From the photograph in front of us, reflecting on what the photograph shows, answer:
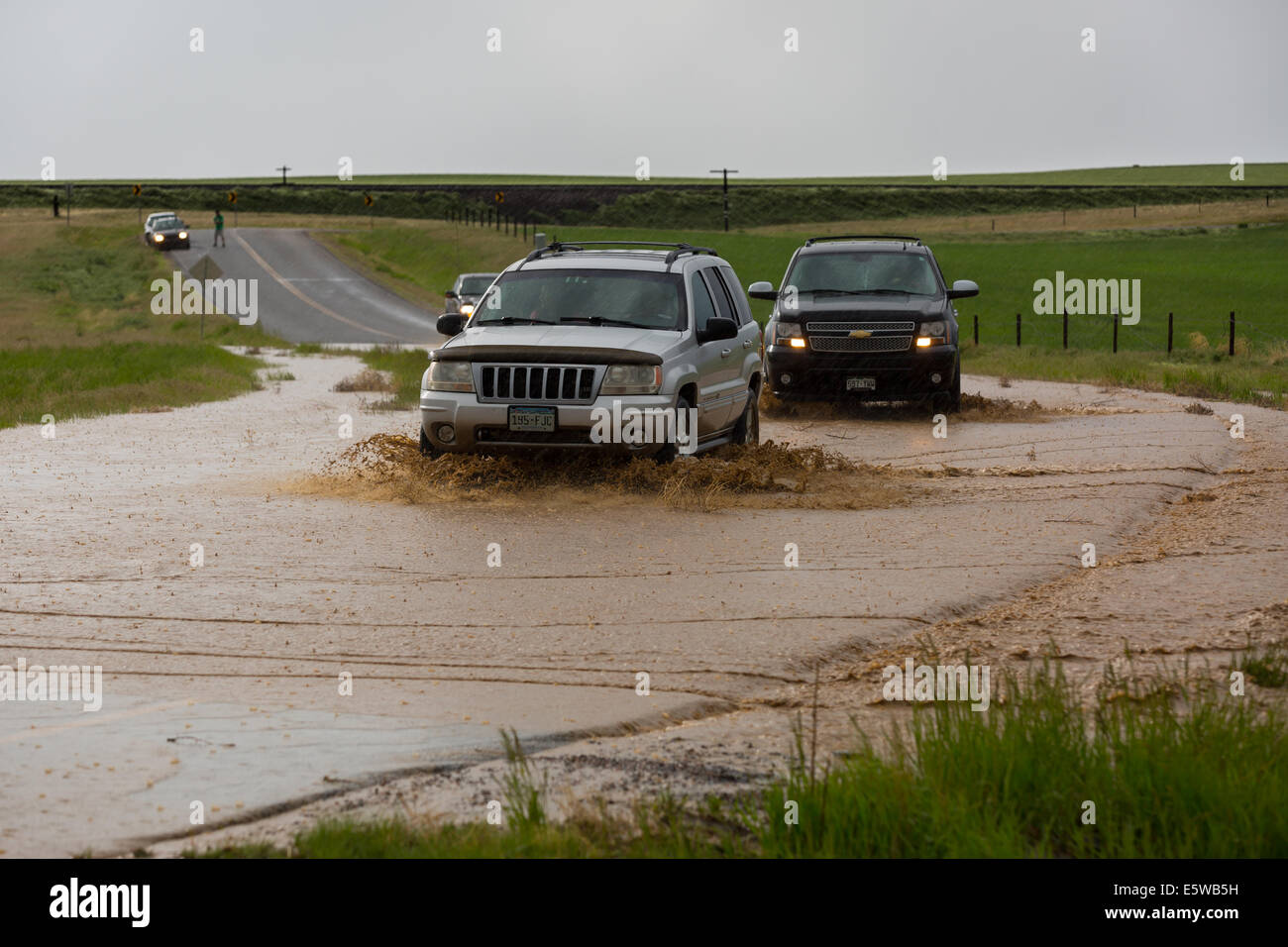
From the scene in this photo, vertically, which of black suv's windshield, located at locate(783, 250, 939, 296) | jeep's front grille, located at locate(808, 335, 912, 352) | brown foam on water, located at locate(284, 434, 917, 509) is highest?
black suv's windshield, located at locate(783, 250, 939, 296)

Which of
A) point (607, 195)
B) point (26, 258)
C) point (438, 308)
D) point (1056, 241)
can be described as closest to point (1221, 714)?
point (438, 308)

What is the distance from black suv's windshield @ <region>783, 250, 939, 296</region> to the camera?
20844mm

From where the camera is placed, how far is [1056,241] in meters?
92.5

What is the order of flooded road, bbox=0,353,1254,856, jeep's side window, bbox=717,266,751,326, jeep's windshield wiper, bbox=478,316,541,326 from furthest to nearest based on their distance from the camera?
jeep's side window, bbox=717,266,751,326 < jeep's windshield wiper, bbox=478,316,541,326 < flooded road, bbox=0,353,1254,856

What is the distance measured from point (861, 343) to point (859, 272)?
1534 millimetres

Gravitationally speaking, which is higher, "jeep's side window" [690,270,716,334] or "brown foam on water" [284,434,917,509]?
"jeep's side window" [690,270,716,334]

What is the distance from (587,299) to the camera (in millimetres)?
13961

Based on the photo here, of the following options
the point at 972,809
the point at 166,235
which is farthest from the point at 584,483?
the point at 166,235

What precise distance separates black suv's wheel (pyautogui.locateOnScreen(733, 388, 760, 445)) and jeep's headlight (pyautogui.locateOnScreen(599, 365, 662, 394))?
267cm

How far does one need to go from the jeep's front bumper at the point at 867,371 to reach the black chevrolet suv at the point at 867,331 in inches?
0.5

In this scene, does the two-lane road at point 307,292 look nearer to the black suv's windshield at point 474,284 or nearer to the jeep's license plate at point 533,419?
the black suv's windshield at point 474,284

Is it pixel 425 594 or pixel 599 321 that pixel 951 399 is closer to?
pixel 599 321

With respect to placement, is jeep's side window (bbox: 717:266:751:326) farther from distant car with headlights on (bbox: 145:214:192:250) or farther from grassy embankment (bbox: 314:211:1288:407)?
distant car with headlights on (bbox: 145:214:192:250)

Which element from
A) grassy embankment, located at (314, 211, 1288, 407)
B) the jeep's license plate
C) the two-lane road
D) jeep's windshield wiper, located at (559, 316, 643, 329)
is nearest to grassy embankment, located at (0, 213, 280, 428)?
the two-lane road
